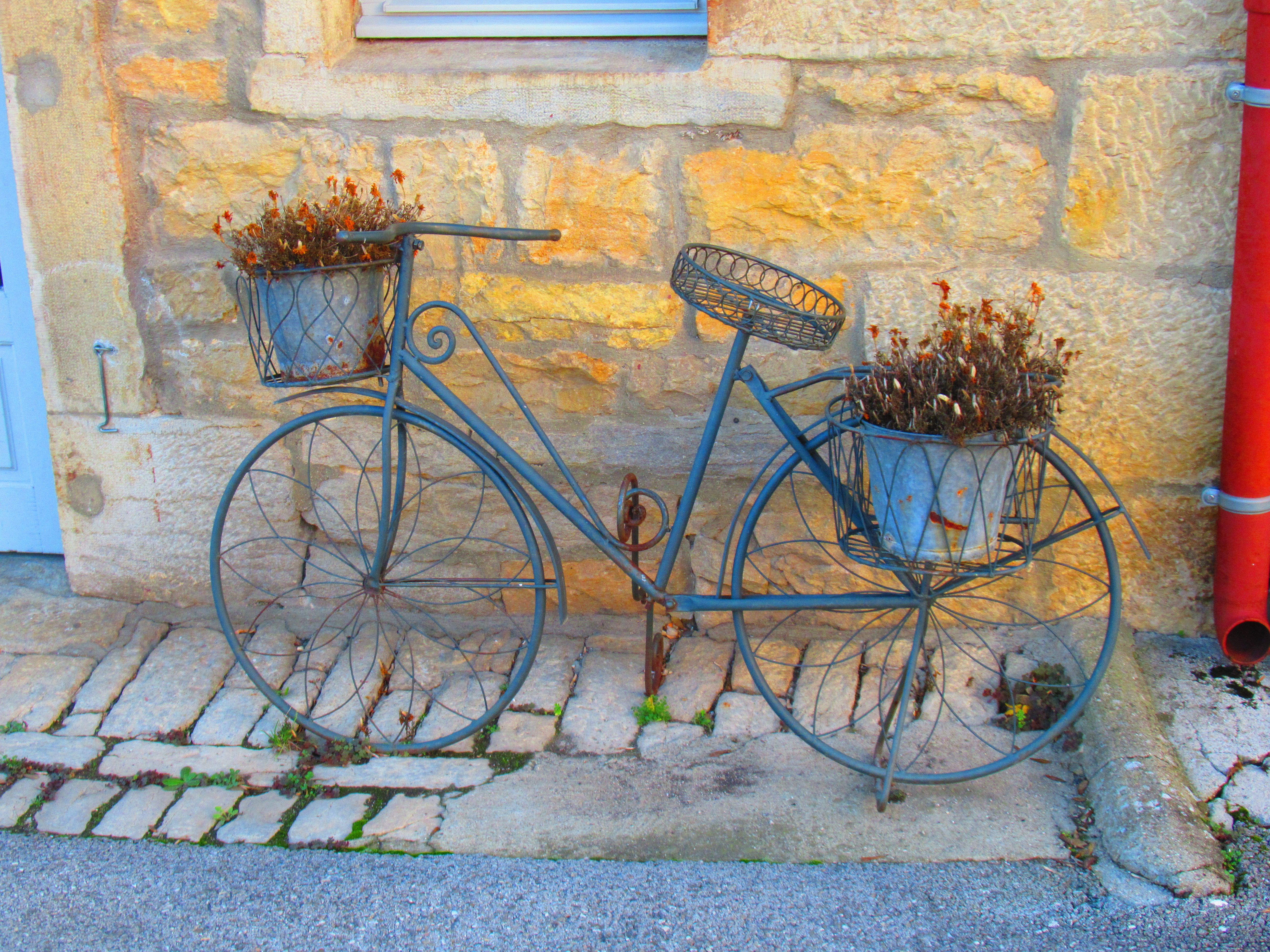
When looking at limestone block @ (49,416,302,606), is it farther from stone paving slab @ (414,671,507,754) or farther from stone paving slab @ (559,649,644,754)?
stone paving slab @ (559,649,644,754)

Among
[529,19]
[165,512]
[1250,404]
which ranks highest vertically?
[529,19]

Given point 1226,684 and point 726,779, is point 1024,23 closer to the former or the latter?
point 1226,684

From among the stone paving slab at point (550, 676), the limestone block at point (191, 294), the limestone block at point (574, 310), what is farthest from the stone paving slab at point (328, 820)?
the limestone block at point (191, 294)


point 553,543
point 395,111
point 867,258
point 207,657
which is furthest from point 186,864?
point 867,258

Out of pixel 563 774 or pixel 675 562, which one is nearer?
pixel 563 774

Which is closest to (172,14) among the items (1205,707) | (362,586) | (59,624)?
(362,586)

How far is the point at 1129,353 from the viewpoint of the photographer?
8.91 feet

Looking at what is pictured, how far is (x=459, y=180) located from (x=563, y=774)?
1.62 meters

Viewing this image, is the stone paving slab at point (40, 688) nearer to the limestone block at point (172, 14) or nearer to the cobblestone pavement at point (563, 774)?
the cobblestone pavement at point (563, 774)

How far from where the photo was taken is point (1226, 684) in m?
2.71

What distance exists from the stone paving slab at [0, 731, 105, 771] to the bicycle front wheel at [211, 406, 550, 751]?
1.46 feet

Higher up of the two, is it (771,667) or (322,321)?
(322,321)

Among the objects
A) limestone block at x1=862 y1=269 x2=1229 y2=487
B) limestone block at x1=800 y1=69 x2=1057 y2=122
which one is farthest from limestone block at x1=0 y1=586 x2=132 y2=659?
limestone block at x1=800 y1=69 x2=1057 y2=122

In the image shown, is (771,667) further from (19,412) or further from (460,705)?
(19,412)
